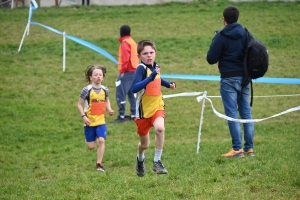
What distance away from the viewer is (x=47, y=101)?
15.6 metres

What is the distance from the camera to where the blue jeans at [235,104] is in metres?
9.03

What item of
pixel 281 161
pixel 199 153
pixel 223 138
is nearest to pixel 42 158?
pixel 199 153

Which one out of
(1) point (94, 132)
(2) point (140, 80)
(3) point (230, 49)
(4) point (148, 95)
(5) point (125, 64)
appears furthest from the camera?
(5) point (125, 64)

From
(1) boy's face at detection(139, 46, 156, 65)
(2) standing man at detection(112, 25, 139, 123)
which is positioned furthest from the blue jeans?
(2) standing man at detection(112, 25, 139, 123)

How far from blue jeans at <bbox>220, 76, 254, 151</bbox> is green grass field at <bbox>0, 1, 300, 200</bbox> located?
15.1 inches

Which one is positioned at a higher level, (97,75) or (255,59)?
(255,59)

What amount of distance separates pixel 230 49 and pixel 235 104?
0.88 m

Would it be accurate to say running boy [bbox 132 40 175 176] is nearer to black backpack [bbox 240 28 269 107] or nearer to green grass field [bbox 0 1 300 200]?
green grass field [bbox 0 1 300 200]

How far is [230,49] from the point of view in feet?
29.5

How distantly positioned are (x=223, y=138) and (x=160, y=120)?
477cm

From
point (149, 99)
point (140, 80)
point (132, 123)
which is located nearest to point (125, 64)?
point (132, 123)

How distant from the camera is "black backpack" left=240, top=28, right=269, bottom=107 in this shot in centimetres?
875

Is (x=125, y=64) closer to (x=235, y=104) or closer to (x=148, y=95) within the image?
(x=235, y=104)

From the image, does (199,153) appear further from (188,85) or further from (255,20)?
(255,20)
